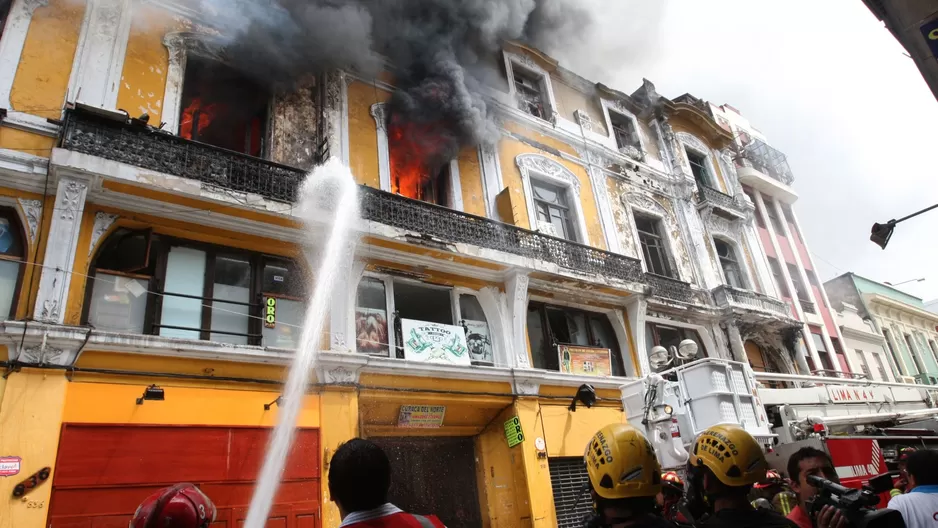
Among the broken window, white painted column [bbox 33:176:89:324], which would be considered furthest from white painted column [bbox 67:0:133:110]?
white painted column [bbox 33:176:89:324]

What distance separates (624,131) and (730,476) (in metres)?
18.7

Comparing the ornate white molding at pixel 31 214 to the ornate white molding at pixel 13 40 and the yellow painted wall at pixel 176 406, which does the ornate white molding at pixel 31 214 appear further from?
the yellow painted wall at pixel 176 406

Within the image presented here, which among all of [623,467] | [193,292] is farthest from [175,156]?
[623,467]

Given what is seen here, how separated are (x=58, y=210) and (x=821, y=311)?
83.7ft

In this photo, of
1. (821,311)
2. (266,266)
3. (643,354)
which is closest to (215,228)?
(266,266)

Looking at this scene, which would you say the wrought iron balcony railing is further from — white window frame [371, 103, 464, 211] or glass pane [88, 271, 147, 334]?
white window frame [371, 103, 464, 211]

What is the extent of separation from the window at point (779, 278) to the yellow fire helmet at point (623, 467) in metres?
21.6

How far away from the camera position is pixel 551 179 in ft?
54.6

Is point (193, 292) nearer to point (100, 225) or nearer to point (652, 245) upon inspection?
point (100, 225)

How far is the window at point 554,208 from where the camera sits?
631 inches

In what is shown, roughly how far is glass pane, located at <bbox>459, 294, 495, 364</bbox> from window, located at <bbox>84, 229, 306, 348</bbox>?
3.76m

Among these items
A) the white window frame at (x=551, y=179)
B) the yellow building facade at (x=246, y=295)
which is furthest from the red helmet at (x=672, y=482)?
the white window frame at (x=551, y=179)

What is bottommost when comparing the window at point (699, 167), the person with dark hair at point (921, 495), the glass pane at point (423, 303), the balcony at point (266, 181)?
the person with dark hair at point (921, 495)

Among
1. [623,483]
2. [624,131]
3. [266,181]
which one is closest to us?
[623,483]
